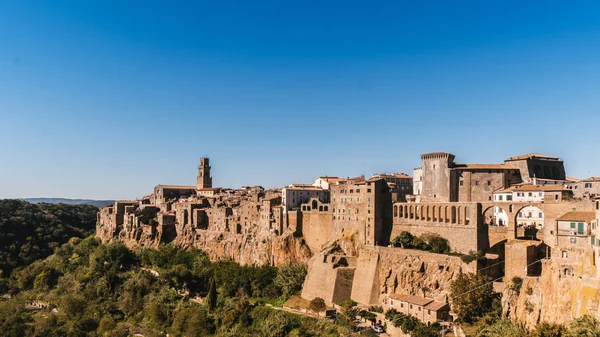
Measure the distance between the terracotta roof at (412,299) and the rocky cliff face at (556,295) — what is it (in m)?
5.47

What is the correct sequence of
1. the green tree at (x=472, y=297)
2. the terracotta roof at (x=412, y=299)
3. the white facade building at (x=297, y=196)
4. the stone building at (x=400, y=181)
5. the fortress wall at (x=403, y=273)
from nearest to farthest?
the green tree at (x=472, y=297)
the terracotta roof at (x=412, y=299)
the fortress wall at (x=403, y=273)
the white facade building at (x=297, y=196)
the stone building at (x=400, y=181)

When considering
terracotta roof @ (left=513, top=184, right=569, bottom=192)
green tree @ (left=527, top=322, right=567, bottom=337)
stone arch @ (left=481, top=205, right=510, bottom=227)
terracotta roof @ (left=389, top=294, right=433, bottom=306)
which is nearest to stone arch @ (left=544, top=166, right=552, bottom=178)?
terracotta roof @ (left=513, top=184, right=569, bottom=192)

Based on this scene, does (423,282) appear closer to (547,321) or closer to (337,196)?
(547,321)

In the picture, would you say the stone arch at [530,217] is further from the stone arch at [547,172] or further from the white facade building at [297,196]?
the white facade building at [297,196]

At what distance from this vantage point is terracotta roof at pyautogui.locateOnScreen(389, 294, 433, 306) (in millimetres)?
34969

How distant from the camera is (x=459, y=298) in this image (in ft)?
109

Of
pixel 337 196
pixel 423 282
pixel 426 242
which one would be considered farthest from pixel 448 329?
pixel 337 196

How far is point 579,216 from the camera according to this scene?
3044 cm

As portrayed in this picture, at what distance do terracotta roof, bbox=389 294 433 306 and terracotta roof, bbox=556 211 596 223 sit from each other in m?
10.9

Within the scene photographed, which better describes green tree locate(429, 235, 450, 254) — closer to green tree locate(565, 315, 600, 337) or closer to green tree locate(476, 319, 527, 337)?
green tree locate(476, 319, 527, 337)

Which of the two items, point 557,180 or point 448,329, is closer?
point 448,329

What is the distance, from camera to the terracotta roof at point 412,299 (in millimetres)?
34969

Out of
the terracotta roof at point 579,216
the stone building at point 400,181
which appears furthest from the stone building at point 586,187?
the stone building at point 400,181

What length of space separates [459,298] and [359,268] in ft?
36.5
